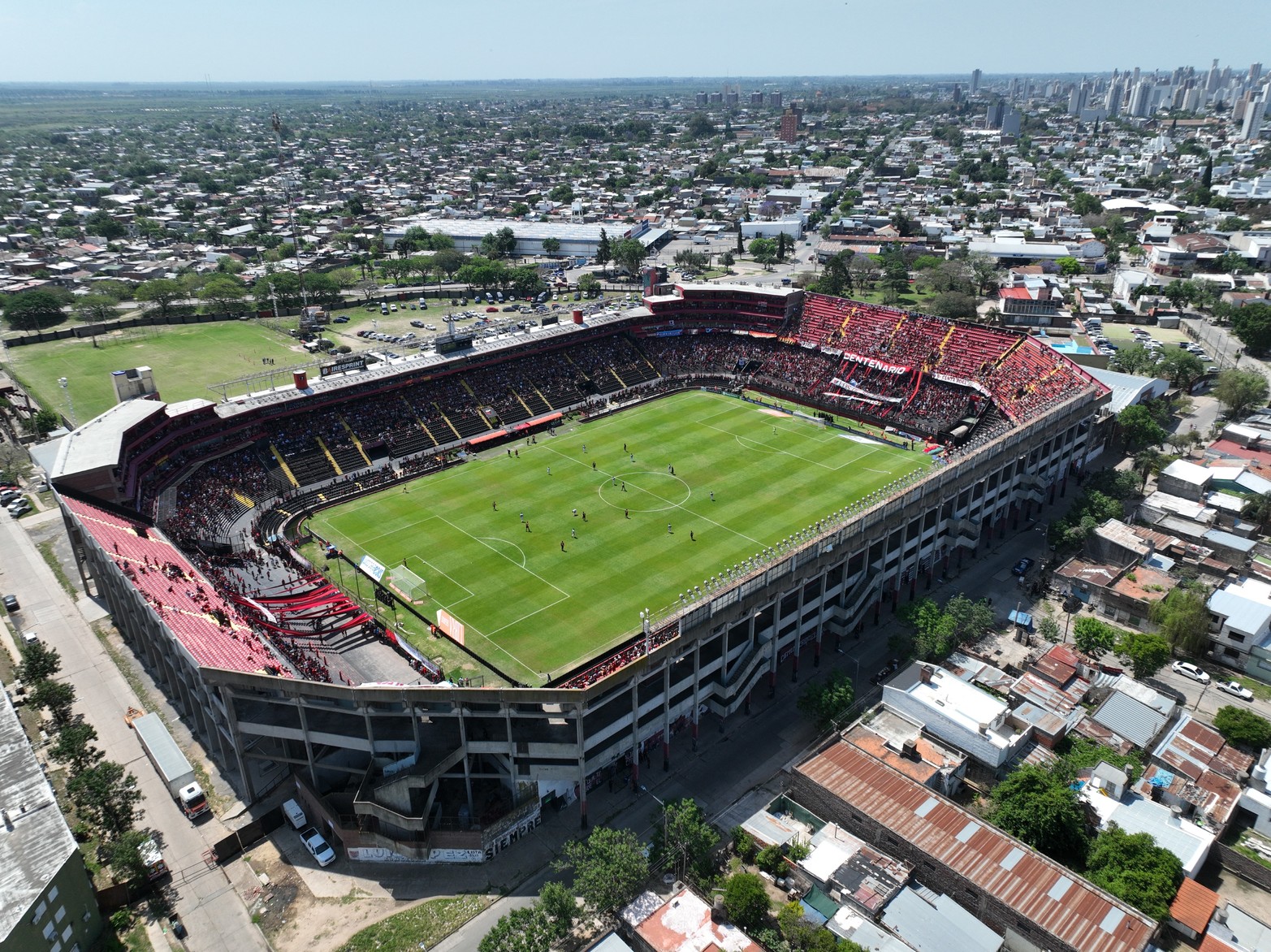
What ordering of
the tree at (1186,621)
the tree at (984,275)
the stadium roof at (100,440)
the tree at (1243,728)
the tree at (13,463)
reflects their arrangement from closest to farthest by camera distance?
the tree at (1243,728), the tree at (1186,621), the stadium roof at (100,440), the tree at (13,463), the tree at (984,275)

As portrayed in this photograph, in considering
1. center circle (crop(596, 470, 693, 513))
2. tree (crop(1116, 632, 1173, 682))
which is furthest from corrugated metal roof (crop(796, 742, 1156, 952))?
center circle (crop(596, 470, 693, 513))

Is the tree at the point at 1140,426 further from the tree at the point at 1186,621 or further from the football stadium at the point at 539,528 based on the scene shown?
the tree at the point at 1186,621

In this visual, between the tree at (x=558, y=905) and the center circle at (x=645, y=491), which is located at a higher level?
the tree at (x=558, y=905)

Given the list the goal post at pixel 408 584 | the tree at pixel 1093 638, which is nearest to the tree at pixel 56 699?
the goal post at pixel 408 584

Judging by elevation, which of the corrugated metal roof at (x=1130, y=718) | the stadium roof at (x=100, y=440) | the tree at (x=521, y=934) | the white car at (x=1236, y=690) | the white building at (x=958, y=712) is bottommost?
the white car at (x=1236, y=690)

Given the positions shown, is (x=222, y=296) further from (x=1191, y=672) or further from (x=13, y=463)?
(x=1191, y=672)

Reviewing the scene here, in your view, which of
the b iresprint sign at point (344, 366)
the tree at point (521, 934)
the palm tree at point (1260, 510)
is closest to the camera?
the tree at point (521, 934)

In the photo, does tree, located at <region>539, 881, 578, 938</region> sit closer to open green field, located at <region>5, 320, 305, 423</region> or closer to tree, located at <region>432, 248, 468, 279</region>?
open green field, located at <region>5, 320, 305, 423</region>

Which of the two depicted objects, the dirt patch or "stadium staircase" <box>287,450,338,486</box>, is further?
"stadium staircase" <box>287,450,338,486</box>
